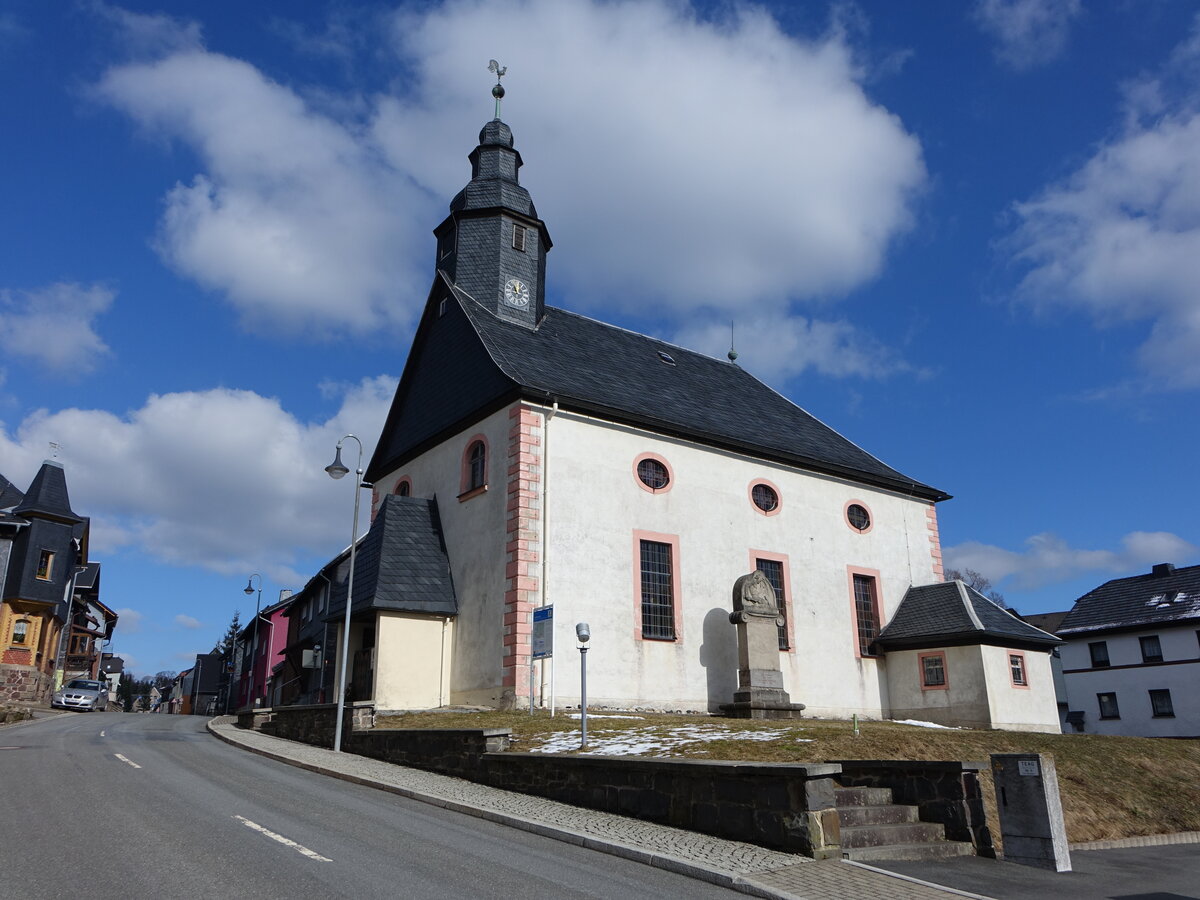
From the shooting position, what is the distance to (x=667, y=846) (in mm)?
9352

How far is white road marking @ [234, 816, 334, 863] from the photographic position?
797 centimetres

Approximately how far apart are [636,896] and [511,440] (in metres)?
15.6

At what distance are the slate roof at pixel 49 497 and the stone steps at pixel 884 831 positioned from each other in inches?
1699

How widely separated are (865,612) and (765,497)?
5078 millimetres

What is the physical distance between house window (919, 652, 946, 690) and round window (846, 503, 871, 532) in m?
4.34

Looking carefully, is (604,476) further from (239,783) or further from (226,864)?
(226,864)

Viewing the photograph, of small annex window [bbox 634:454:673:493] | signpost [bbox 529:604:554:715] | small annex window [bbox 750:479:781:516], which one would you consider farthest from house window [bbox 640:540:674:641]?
signpost [bbox 529:604:554:715]

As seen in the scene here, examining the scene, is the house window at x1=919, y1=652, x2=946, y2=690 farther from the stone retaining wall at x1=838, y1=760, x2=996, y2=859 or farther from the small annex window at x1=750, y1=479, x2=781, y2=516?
the stone retaining wall at x1=838, y1=760, x2=996, y2=859

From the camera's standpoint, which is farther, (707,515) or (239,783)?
(707,515)

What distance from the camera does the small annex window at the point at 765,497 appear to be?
2616 cm

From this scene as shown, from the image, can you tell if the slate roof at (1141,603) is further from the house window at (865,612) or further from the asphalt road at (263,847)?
the asphalt road at (263,847)

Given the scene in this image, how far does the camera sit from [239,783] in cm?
1309

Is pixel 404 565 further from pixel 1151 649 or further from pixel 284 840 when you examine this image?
pixel 1151 649

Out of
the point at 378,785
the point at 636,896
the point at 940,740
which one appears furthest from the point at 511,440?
the point at 636,896
